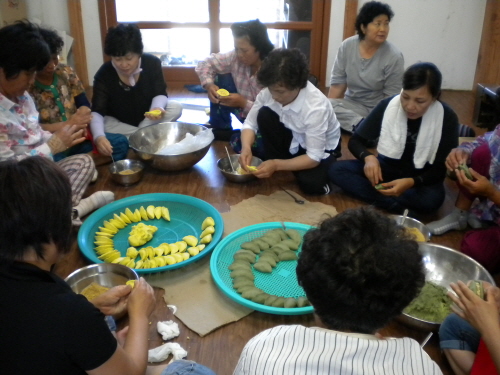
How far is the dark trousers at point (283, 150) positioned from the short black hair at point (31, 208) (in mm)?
1825

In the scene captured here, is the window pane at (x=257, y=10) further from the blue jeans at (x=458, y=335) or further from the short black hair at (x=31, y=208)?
the short black hair at (x=31, y=208)

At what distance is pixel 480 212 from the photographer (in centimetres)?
237

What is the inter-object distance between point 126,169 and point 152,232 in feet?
2.79

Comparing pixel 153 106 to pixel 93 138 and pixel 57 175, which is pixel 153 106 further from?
pixel 57 175

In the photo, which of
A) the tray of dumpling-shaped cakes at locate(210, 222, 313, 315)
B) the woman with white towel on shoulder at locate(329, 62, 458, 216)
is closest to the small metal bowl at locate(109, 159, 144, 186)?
the tray of dumpling-shaped cakes at locate(210, 222, 313, 315)

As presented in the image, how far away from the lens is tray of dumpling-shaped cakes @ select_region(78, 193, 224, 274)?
6.90ft

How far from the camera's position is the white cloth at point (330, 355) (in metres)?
0.89

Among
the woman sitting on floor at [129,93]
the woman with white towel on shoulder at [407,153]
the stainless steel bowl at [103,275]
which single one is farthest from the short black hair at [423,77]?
the woman sitting on floor at [129,93]

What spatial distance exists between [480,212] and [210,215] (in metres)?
1.36

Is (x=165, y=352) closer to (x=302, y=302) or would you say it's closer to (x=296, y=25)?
(x=302, y=302)

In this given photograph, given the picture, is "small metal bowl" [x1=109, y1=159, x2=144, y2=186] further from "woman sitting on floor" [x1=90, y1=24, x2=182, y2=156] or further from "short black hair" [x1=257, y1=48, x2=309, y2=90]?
"short black hair" [x1=257, y1=48, x2=309, y2=90]

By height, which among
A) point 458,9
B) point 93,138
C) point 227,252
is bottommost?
point 227,252

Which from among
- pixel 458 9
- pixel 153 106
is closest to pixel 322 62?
pixel 458 9

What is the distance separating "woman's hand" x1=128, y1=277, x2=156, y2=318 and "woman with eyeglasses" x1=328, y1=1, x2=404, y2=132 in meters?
2.57
